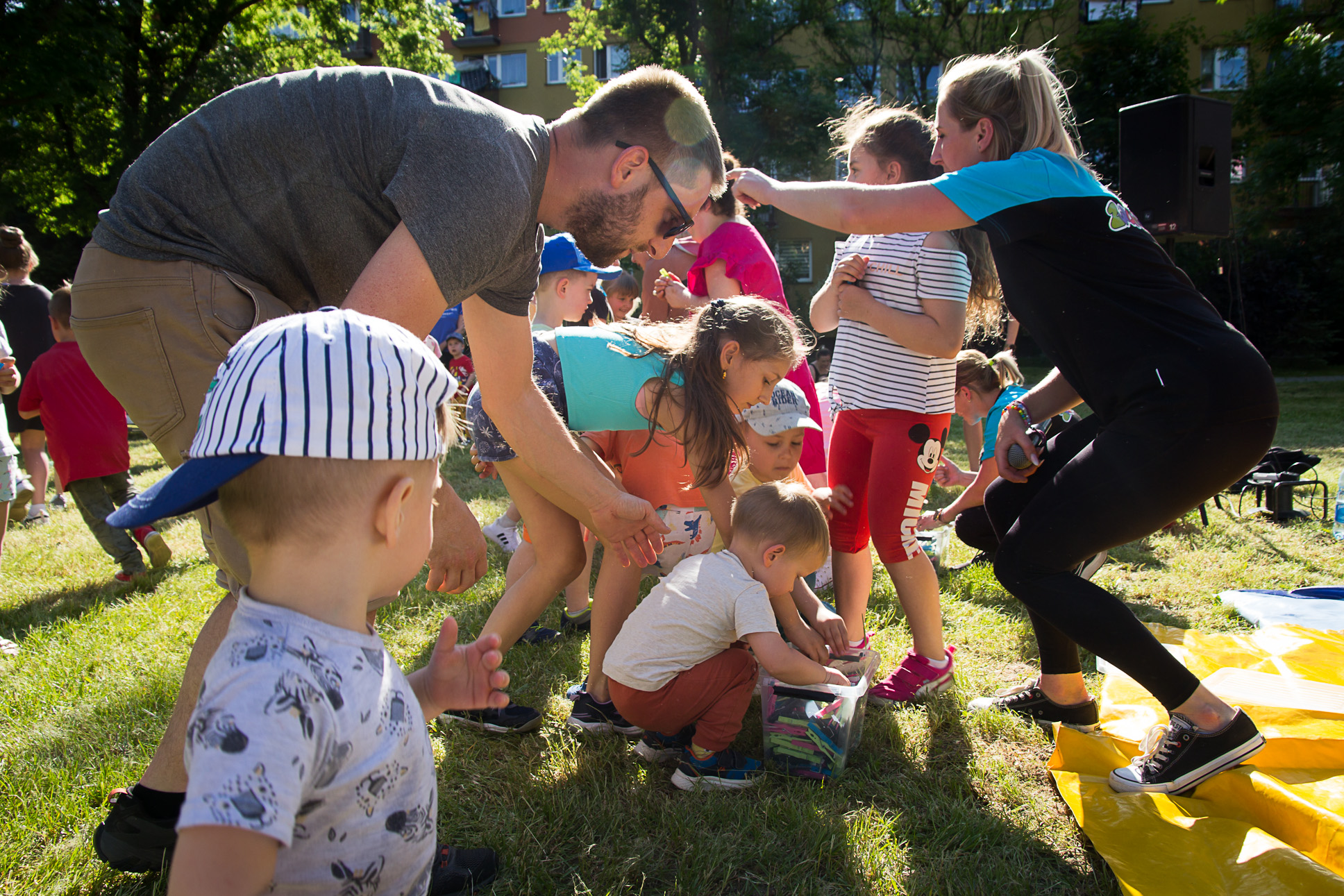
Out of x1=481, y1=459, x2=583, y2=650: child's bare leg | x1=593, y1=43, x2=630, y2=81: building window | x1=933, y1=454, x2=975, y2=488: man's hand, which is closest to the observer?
x1=481, y1=459, x2=583, y2=650: child's bare leg

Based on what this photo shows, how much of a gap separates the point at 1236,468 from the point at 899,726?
1.25 m

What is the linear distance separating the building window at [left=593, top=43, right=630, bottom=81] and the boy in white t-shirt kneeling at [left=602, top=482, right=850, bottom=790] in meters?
30.0

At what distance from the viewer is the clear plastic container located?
231 cm

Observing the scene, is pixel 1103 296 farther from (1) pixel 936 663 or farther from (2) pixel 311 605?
(2) pixel 311 605

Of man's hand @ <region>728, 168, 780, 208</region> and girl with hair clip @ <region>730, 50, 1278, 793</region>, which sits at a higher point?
man's hand @ <region>728, 168, 780, 208</region>

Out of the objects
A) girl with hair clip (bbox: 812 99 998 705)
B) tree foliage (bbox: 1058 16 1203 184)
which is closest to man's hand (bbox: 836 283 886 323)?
girl with hair clip (bbox: 812 99 998 705)

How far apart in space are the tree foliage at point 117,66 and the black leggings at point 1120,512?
14.3 metres

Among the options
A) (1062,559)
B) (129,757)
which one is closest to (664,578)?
(1062,559)

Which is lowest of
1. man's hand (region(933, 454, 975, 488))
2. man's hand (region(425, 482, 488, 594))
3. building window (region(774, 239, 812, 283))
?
man's hand (region(933, 454, 975, 488))

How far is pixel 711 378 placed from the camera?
8.52ft

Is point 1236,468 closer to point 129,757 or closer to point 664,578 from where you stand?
point 664,578

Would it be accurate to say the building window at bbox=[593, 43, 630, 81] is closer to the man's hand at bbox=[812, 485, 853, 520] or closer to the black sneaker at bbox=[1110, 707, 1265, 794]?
the man's hand at bbox=[812, 485, 853, 520]

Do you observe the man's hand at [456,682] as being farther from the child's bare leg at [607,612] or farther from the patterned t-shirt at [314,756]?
the child's bare leg at [607,612]

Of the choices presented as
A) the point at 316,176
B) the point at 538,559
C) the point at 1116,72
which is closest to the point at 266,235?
the point at 316,176
